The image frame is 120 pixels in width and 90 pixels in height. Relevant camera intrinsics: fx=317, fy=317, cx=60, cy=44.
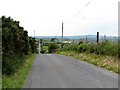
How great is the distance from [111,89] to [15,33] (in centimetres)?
893

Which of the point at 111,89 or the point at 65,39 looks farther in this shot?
the point at 65,39

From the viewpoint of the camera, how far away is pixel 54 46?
83.9 meters

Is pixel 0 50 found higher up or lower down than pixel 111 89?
higher up

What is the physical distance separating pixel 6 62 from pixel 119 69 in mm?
7280

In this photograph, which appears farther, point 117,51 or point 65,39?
point 65,39

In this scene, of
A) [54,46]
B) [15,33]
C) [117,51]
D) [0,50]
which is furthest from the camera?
[54,46]

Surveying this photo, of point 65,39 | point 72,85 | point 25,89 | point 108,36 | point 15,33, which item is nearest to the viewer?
point 25,89

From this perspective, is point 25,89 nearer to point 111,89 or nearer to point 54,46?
point 111,89

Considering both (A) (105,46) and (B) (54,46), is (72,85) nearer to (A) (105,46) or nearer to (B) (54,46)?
(A) (105,46)

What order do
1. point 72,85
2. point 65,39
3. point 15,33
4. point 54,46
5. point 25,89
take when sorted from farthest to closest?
point 65,39, point 54,46, point 15,33, point 72,85, point 25,89

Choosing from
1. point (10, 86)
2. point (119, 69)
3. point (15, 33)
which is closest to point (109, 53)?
point (119, 69)

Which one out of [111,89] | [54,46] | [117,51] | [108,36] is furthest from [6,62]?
[54,46]

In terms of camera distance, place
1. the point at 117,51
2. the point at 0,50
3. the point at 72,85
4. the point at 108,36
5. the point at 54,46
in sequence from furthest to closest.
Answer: the point at 54,46 < the point at 108,36 < the point at 117,51 < the point at 0,50 < the point at 72,85

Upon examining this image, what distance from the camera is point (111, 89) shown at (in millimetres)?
11852
